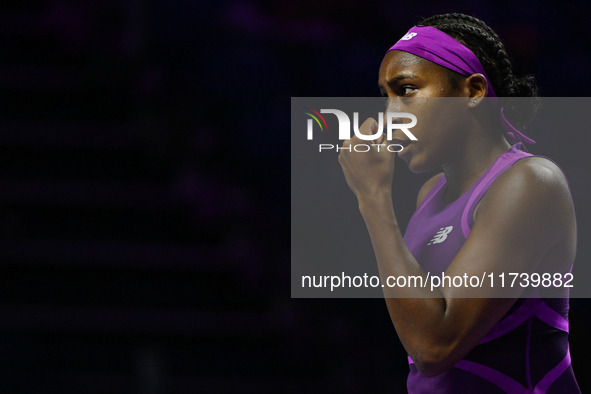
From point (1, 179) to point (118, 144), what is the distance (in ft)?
2.34

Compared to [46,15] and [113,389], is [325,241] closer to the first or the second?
[113,389]

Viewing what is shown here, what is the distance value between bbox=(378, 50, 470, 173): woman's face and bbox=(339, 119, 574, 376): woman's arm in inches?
7.3

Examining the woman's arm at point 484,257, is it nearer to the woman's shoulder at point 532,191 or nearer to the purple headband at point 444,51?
the woman's shoulder at point 532,191

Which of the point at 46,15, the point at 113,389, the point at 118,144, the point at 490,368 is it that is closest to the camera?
the point at 490,368

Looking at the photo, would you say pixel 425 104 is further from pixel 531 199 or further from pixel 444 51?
pixel 531 199

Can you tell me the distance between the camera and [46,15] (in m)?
3.90

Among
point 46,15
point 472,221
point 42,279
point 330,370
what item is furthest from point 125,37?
point 472,221

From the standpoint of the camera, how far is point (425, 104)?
123cm

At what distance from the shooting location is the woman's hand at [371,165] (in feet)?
3.97

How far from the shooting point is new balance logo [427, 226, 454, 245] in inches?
48.1

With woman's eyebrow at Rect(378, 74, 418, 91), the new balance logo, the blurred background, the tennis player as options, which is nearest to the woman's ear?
the tennis player

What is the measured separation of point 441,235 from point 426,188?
1.33ft

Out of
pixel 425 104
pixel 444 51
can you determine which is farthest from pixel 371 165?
pixel 444 51

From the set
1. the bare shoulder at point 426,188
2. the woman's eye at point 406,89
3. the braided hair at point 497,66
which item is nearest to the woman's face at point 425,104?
the woman's eye at point 406,89
